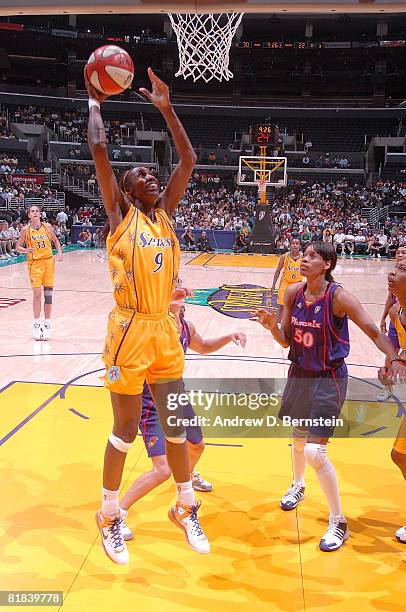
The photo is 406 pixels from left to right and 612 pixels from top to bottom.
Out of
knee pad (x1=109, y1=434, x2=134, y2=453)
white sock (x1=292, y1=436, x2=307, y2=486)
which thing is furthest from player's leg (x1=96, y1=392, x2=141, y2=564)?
white sock (x1=292, y1=436, x2=307, y2=486)

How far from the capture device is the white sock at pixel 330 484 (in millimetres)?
3514

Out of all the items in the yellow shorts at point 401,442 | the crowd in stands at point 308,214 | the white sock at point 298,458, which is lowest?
the crowd in stands at point 308,214

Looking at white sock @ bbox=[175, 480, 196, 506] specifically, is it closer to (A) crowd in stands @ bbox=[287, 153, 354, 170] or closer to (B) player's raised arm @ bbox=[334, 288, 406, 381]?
(B) player's raised arm @ bbox=[334, 288, 406, 381]

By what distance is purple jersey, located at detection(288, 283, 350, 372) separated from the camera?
360 cm

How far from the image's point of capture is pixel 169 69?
3728 centimetres

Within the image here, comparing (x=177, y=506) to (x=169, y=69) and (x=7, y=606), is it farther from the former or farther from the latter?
(x=169, y=69)

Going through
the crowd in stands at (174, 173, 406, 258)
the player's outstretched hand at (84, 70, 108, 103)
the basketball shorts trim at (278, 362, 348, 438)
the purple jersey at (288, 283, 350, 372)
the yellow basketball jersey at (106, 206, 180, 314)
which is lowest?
the crowd in stands at (174, 173, 406, 258)

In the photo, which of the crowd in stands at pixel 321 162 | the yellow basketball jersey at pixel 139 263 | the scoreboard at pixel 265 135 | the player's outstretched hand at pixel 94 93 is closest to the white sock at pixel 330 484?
the yellow basketball jersey at pixel 139 263

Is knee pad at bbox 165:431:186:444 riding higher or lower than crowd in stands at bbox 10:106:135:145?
lower

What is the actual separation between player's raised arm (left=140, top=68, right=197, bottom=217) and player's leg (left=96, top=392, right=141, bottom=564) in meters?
1.05

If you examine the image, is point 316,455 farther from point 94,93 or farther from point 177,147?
point 94,93

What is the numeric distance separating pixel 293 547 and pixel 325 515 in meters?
0.50

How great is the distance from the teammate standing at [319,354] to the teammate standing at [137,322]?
0.80m

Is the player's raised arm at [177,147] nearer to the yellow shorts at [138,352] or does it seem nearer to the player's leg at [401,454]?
the yellow shorts at [138,352]
